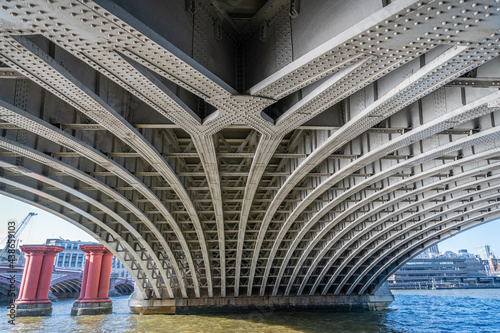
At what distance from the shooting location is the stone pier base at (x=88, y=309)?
3157 centimetres

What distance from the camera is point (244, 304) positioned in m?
33.6

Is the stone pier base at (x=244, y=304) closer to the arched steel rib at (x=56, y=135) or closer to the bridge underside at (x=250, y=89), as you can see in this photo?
the bridge underside at (x=250, y=89)

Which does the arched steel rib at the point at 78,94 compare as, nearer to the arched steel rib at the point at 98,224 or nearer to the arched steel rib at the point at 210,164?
the arched steel rib at the point at 210,164

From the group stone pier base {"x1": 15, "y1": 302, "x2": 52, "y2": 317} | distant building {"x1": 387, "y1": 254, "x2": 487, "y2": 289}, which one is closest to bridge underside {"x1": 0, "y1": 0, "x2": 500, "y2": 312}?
stone pier base {"x1": 15, "y1": 302, "x2": 52, "y2": 317}

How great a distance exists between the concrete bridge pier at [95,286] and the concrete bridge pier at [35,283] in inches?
109

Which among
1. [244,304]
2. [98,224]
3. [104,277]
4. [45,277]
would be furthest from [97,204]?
[244,304]

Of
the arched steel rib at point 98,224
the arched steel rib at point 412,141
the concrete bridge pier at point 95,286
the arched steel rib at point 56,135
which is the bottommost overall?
the concrete bridge pier at point 95,286

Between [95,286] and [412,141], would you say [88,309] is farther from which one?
[412,141]

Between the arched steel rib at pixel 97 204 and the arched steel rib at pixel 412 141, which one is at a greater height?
the arched steel rib at pixel 412 141

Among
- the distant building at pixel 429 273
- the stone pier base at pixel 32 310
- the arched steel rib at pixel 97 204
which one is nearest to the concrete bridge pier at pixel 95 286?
the stone pier base at pixel 32 310

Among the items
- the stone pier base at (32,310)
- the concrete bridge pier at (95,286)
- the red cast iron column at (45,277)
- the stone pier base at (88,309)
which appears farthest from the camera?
the concrete bridge pier at (95,286)

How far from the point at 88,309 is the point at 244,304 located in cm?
1465

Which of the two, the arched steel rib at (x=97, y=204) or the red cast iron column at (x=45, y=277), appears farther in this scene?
the red cast iron column at (x=45, y=277)

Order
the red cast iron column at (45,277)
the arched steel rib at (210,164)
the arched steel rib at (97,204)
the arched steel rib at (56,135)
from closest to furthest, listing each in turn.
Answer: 1. the arched steel rib at (56,135)
2. the arched steel rib at (210,164)
3. the arched steel rib at (97,204)
4. the red cast iron column at (45,277)
